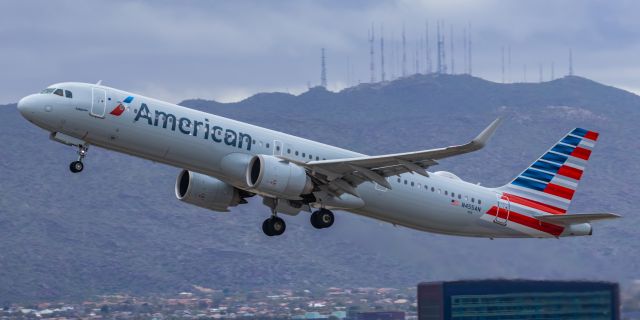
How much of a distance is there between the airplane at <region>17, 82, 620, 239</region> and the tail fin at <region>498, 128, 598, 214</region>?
65 millimetres

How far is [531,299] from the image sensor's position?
225 feet

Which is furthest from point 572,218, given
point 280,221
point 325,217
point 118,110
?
point 118,110

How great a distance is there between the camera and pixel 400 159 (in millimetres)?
56000

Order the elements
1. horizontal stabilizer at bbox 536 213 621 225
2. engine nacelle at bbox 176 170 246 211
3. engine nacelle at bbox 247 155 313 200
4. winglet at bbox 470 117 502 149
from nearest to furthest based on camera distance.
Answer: winglet at bbox 470 117 502 149 < engine nacelle at bbox 247 155 313 200 < horizontal stabilizer at bbox 536 213 621 225 < engine nacelle at bbox 176 170 246 211

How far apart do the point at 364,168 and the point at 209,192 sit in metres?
7.75

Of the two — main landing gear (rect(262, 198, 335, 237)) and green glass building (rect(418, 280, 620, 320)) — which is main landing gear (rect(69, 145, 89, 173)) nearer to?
main landing gear (rect(262, 198, 335, 237))

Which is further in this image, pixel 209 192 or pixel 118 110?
pixel 209 192

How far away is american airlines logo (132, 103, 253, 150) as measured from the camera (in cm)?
5600

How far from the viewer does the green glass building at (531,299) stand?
66.2 m

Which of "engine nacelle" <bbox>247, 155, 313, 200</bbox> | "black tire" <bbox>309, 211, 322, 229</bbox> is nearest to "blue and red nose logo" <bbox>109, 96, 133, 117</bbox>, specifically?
"engine nacelle" <bbox>247, 155, 313, 200</bbox>

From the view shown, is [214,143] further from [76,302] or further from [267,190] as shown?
[76,302]

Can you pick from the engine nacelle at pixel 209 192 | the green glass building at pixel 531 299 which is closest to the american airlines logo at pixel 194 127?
the engine nacelle at pixel 209 192

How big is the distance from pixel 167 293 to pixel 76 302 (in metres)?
29.4

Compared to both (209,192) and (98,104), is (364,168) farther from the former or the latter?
(98,104)
